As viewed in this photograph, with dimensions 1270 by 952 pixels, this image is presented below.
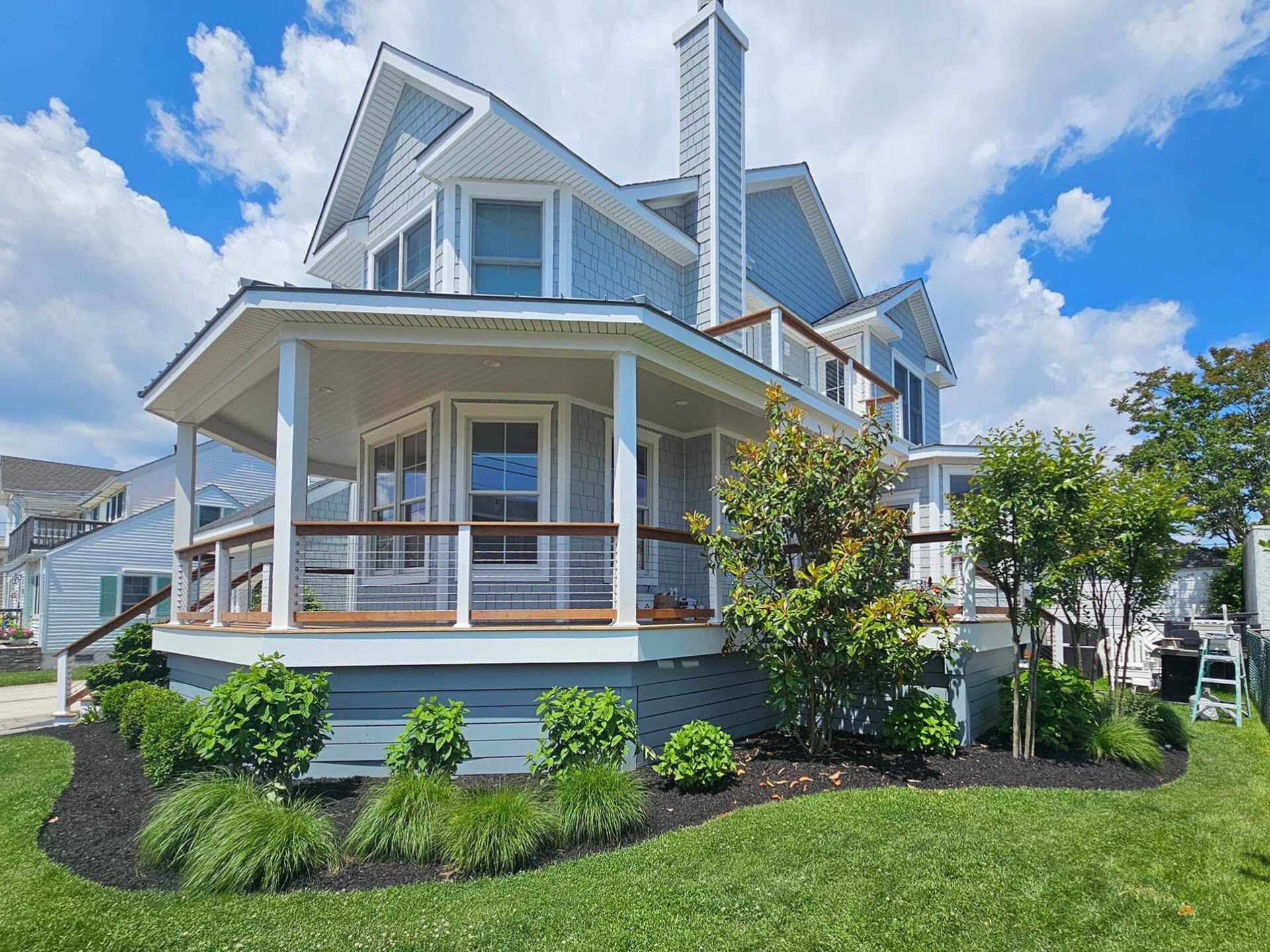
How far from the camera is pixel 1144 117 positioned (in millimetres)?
12766

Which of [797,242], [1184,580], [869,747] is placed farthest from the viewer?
[1184,580]

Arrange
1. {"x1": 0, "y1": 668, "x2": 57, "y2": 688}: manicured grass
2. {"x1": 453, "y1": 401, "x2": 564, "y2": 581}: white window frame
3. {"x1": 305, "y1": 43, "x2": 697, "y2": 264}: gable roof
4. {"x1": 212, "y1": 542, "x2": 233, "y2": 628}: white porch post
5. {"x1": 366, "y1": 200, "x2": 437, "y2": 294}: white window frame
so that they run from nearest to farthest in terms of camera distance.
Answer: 1. {"x1": 212, "y1": 542, "x2": 233, "y2": 628}: white porch post
2. {"x1": 305, "y1": 43, "x2": 697, "y2": 264}: gable roof
3. {"x1": 453, "y1": 401, "x2": 564, "y2": 581}: white window frame
4. {"x1": 366, "y1": 200, "x2": 437, "y2": 294}: white window frame
5. {"x1": 0, "y1": 668, "x2": 57, "y2": 688}: manicured grass

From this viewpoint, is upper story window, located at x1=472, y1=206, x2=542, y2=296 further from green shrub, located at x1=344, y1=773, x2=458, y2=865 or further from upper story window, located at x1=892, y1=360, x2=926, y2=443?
upper story window, located at x1=892, y1=360, x2=926, y2=443

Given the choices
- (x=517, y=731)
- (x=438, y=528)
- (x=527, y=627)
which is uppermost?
(x=438, y=528)

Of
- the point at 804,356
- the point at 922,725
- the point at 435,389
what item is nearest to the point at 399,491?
the point at 435,389

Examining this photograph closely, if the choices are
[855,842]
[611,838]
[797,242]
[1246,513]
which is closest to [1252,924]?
[855,842]

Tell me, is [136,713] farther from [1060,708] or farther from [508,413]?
[1060,708]

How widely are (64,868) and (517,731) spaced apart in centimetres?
322

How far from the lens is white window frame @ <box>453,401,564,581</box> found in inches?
347

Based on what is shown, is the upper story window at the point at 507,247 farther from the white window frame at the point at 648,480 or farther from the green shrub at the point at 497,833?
the green shrub at the point at 497,833

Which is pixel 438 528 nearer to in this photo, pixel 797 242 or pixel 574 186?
pixel 574 186

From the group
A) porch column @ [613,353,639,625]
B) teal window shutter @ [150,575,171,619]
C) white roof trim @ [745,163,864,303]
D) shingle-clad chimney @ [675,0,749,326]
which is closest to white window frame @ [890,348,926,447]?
white roof trim @ [745,163,864,303]

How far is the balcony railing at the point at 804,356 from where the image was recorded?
9195 millimetres

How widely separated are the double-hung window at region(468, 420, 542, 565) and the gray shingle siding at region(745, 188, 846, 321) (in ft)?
20.8
